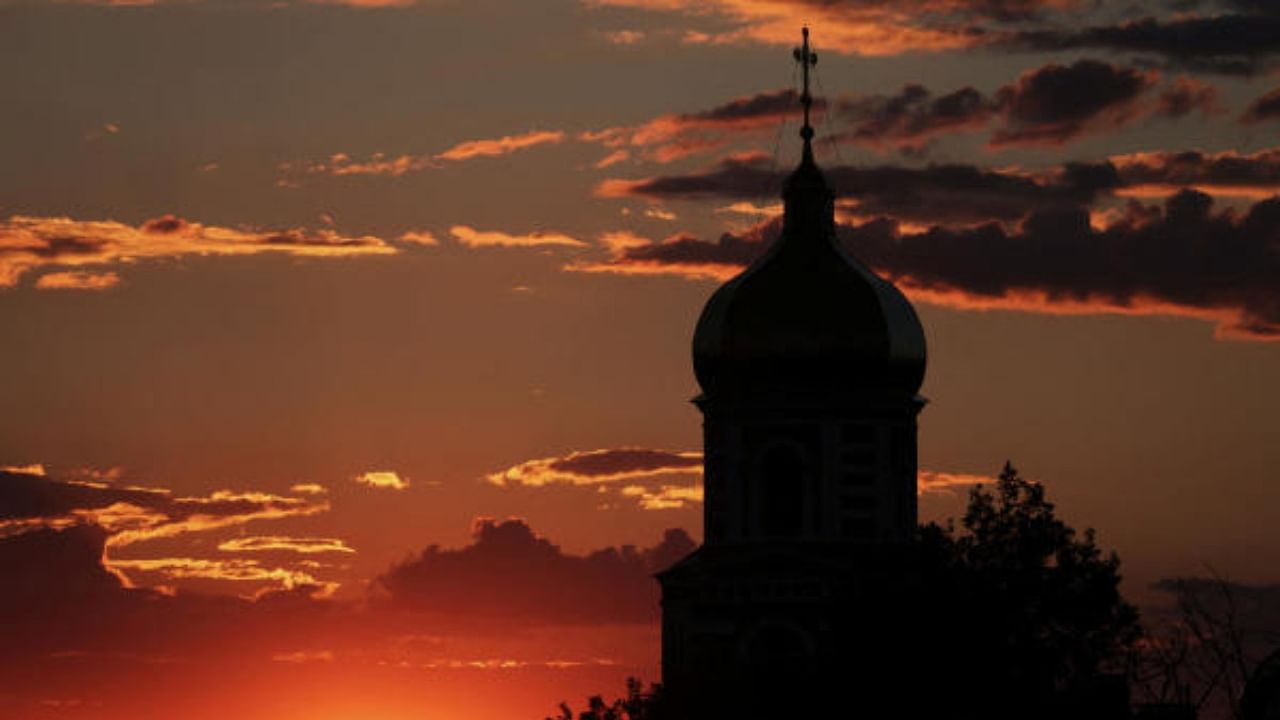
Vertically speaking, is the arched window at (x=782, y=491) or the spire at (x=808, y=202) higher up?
the spire at (x=808, y=202)

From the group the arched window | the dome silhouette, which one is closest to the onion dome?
the dome silhouette

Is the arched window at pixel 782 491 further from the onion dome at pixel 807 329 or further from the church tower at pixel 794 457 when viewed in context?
the onion dome at pixel 807 329

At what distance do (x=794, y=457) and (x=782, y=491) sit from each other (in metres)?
0.76

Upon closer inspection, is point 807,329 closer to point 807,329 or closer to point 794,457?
point 807,329

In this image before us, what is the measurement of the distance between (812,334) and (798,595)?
5.55 meters

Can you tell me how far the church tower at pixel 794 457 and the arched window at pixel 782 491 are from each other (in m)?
0.02

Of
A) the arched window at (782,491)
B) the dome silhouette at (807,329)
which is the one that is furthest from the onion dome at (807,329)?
the arched window at (782,491)

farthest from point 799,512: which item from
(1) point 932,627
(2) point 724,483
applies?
(1) point 932,627

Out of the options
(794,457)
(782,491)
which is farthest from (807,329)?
(782,491)

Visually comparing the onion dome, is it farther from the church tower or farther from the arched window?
the arched window

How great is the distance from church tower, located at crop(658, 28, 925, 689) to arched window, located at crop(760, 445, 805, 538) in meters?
0.02

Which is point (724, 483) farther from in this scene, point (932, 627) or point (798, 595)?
point (932, 627)

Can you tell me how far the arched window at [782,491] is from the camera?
8788 centimetres

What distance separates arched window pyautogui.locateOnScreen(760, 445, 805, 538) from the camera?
288 ft
